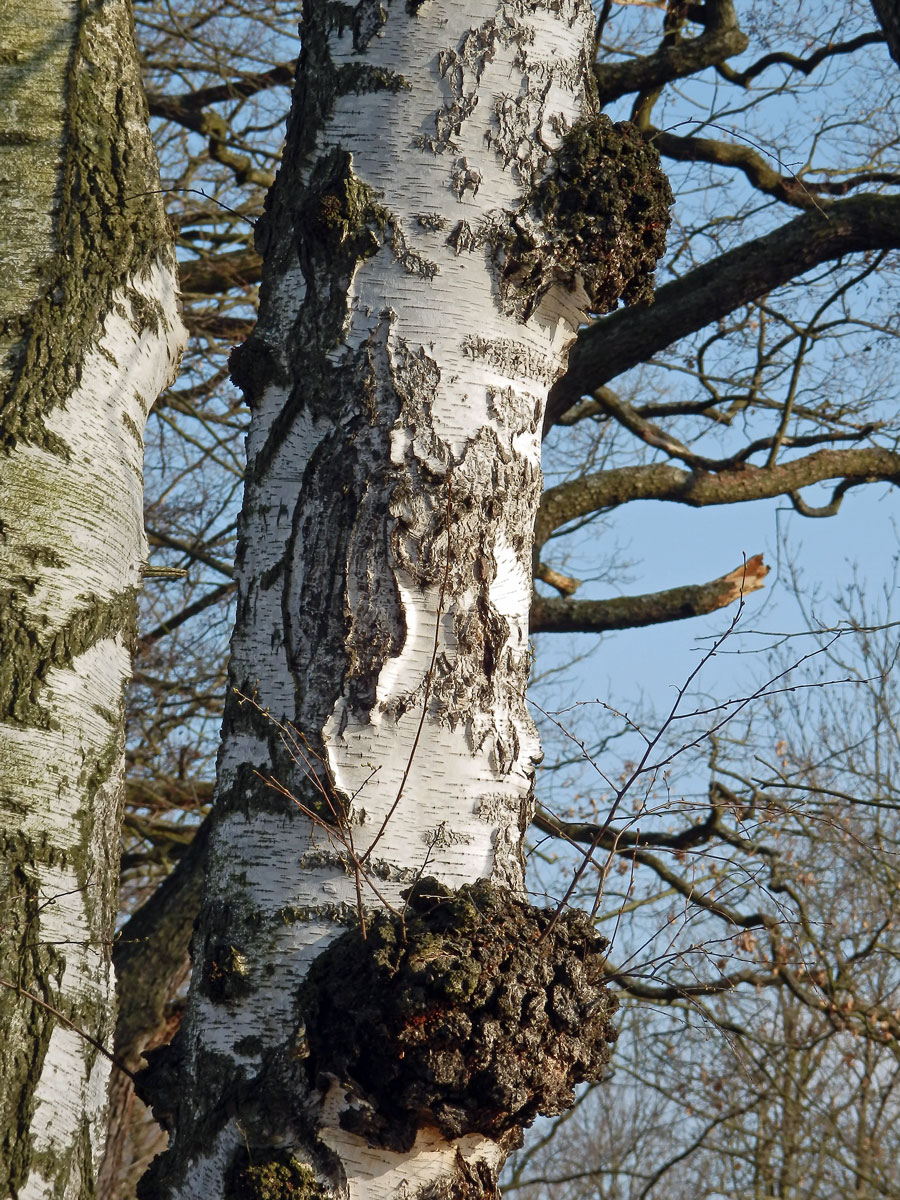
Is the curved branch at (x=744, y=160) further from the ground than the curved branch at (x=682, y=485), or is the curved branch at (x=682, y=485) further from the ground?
the curved branch at (x=744, y=160)

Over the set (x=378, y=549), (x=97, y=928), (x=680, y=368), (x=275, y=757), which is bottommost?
(x=97, y=928)

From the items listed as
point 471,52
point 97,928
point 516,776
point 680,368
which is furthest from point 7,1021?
point 680,368

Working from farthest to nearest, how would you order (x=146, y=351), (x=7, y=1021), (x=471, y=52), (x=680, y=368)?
(x=680, y=368) < (x=146, y=351) < (x=7, y=1021) < (x=471, y=52)

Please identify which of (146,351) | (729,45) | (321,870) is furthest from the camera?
(729,45)

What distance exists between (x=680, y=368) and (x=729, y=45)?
70.8 inches

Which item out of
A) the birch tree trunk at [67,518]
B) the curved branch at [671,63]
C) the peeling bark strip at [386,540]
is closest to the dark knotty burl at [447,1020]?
the peeling bark strip at [386,540]

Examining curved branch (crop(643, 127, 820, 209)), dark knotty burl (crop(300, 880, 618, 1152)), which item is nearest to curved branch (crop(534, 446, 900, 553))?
curved branch (crop(643, 127, 820, 209))

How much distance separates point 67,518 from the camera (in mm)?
2148

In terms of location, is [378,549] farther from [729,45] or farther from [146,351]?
[729,45]

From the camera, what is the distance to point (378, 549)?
149 centimetres

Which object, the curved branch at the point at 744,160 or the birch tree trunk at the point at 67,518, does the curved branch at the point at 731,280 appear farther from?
the birch tree trunk at the point at 67,518

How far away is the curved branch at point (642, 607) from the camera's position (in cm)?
529

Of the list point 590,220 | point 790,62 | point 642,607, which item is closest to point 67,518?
point 590,220

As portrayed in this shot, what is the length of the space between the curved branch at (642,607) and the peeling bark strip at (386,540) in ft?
11.9
